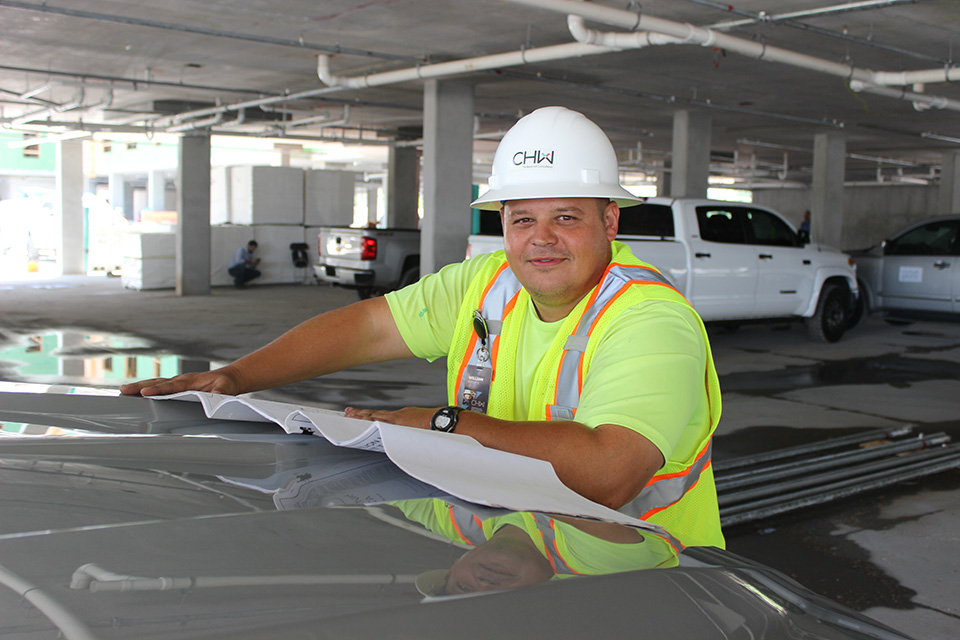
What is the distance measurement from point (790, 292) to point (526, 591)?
12013 millimetres

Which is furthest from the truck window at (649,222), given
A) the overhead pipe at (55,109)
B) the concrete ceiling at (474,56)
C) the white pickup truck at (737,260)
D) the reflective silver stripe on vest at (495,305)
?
the overhead pipe at (55,109)

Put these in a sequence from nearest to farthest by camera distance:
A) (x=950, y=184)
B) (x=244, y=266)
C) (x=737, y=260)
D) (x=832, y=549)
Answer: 1. (x=832, y=549)
2. (x=737, y=260)
3. (x=244, y=266)
4. (x=950, y=184)

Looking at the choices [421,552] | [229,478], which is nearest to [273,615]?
[421,552]

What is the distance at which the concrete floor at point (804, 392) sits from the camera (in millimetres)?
4168

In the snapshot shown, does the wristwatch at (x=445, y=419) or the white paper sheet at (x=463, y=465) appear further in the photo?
the wristwatch at (x=445, y=419)

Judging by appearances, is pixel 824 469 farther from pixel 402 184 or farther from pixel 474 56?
pixel 402 184

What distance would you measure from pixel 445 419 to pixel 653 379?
0.45 meters

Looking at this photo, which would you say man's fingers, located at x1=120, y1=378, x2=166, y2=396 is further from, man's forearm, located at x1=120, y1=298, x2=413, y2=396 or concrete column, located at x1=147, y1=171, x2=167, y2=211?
concrete column, located at x1=147, y1=171, x2=167, y2=211

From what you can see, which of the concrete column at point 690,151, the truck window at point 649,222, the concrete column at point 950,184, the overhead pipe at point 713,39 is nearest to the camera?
the overhead pipe at point 713,39

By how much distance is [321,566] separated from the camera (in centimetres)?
107

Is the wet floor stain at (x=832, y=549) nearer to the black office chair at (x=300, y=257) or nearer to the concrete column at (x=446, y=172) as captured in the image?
the concrete column at (x=446, y=172)

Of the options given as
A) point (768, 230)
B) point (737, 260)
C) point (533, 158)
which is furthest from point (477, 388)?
point (768, 230)

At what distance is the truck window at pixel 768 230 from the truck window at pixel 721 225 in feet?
0.69

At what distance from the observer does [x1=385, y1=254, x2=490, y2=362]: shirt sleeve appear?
108 inches
